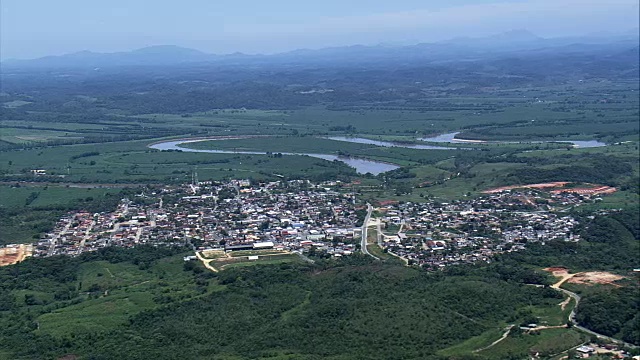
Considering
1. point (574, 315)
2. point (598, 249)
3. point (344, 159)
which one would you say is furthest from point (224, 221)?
point (344, 159)

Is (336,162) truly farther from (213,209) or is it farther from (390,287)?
(390,287)

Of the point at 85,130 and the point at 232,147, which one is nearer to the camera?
the point at 232,147

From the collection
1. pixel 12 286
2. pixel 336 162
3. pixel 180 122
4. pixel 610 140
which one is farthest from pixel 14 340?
pixel 180 122

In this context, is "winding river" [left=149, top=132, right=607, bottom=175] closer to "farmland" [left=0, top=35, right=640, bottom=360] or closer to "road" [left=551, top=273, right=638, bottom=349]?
"farmland" [left=0, top=35, right=640, bottom=360]

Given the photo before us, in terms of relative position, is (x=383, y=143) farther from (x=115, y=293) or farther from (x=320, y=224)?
(x=115, y=293)

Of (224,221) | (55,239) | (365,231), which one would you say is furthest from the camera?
(224,221)

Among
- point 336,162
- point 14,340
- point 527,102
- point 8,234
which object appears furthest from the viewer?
point 527,102

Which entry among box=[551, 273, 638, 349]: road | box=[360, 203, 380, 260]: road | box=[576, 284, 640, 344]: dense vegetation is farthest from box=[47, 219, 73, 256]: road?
box=[576, 284, 640, 344]: dense vegetation

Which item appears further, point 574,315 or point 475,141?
point 475,141
